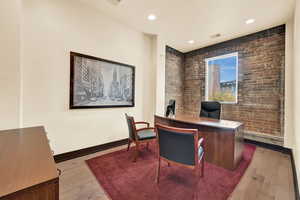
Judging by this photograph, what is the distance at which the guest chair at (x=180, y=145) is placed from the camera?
158 cm

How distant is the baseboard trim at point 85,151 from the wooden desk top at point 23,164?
140cm

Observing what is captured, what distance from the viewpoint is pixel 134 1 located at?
2488 mm

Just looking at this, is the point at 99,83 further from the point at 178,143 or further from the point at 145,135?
the point at 178,143

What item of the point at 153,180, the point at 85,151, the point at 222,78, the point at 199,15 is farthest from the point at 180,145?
the point at 222,78

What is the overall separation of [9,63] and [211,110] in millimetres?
3842

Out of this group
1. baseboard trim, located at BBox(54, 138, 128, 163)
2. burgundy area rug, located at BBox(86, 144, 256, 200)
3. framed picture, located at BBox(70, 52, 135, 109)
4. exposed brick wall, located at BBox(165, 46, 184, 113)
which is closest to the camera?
burgundy area rug, located at BBox(86, 144, 256, 200)

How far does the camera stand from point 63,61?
2.46 meters

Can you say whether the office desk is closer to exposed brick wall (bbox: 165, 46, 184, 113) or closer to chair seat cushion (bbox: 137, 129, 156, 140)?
chair seat cushion (bbox: 137, 129, 156, 140)

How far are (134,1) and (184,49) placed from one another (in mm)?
2897

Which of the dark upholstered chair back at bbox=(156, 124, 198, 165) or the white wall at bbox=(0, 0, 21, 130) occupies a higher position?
the white wall at bbox=(0, 0, 21, 130)

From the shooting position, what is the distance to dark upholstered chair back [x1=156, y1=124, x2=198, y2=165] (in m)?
1.58

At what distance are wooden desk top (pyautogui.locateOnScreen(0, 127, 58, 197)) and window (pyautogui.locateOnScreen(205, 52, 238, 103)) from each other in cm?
445

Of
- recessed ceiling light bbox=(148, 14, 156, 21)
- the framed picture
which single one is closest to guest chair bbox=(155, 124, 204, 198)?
the framed picture

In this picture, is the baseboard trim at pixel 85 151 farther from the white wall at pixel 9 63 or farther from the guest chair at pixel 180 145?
the guest chair at pixel 180 145
